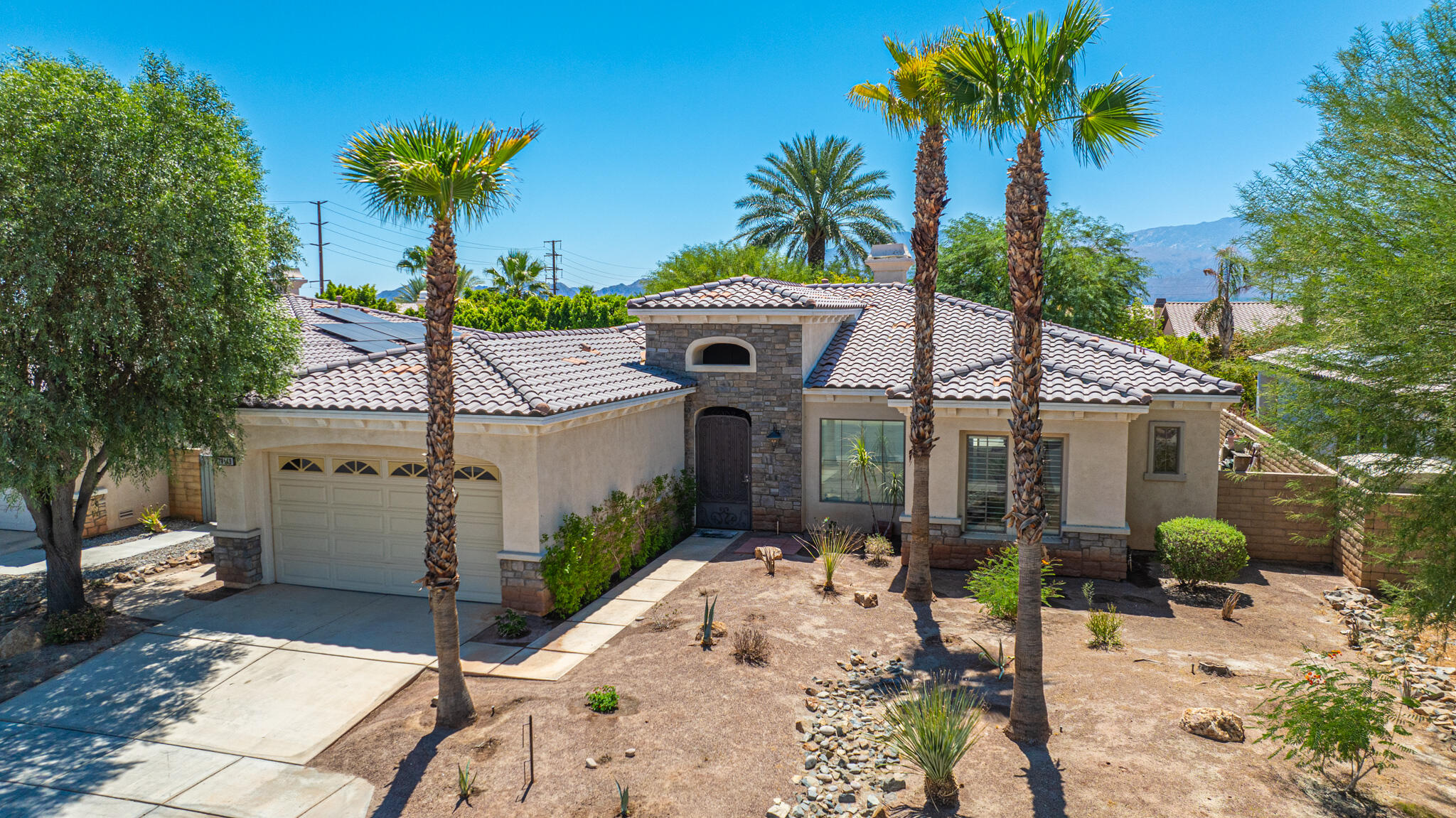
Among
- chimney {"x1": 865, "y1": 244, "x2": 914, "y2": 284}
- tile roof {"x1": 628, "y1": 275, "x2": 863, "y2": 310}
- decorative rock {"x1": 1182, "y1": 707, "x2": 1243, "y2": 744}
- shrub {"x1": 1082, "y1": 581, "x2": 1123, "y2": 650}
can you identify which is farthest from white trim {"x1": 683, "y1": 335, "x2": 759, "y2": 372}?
decorative rock {"x1": 1182, "y1": 707, "x2": 1243, "y2": 744}

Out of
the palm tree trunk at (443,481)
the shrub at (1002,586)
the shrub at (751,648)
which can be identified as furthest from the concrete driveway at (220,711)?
the shrub at (1002,586)

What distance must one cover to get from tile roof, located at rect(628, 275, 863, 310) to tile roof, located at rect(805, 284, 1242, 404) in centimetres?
119

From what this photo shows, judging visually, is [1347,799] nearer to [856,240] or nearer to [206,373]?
[206,373]

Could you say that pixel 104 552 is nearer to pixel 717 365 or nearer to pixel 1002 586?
pixel 717 365

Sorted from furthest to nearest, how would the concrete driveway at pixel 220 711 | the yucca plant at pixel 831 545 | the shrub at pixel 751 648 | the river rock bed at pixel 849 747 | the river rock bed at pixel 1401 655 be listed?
the yucca plant at pixel 831 545 → the shrub at pixel 751 648 → the river rock bed at pixel 1401 655 → the concrete driveway at pixel 220 711 → the river rock bed at pixel 849 747

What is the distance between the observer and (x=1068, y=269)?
29.1m

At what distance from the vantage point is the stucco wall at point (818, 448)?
15852mm

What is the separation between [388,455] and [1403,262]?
12.5 m

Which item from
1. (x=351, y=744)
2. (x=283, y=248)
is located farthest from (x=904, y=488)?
(x=283, y=248)

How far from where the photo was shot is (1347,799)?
261 inches

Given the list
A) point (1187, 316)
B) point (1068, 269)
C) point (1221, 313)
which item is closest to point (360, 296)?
point (1068, 269)

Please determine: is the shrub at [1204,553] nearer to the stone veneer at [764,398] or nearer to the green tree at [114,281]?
the stone veneer at [764,398]

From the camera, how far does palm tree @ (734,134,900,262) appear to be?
1355 inches

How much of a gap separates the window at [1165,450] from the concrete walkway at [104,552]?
18.0 meters
